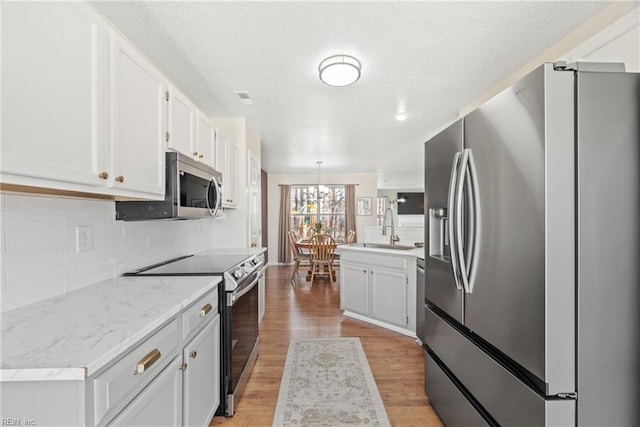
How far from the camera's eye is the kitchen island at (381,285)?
123 inches

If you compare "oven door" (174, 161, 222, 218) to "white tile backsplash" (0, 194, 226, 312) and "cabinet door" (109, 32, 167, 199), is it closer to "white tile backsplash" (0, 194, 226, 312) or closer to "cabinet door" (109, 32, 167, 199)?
"cabinet door" (109, 32, 167, 199)

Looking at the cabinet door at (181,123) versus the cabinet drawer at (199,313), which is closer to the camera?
the cabinet drawer at (199,313)

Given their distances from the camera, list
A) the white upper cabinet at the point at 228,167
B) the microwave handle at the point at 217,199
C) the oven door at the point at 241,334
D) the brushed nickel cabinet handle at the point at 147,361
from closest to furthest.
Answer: the brushed nickel cabinet handle at the point at 147,361 → the oven door at the point at 241,334 → the microwave handle at the point at 217,199 → the white upper cabinet at the point at 228,167

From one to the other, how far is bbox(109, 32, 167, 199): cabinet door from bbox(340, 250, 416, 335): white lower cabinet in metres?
2.43

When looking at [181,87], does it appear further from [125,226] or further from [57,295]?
[57,295]

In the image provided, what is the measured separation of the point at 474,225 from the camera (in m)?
1.33

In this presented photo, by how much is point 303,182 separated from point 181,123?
6.01m

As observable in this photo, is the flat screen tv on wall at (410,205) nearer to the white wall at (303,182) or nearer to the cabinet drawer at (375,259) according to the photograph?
the white wall at (303,182)

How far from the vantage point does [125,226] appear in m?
1.87

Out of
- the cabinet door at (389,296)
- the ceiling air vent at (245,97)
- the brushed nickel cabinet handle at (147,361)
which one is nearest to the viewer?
the brushed nickel cabinet handle at (147,361)

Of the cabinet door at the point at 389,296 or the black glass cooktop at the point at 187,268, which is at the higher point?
the black glass cooktop at the point at 187,268

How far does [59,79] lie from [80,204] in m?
0.73

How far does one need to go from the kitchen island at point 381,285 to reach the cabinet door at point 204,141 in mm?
2048

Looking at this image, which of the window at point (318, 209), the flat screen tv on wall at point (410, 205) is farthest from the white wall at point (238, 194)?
the flat screen tv on wall at point (410, 205)
